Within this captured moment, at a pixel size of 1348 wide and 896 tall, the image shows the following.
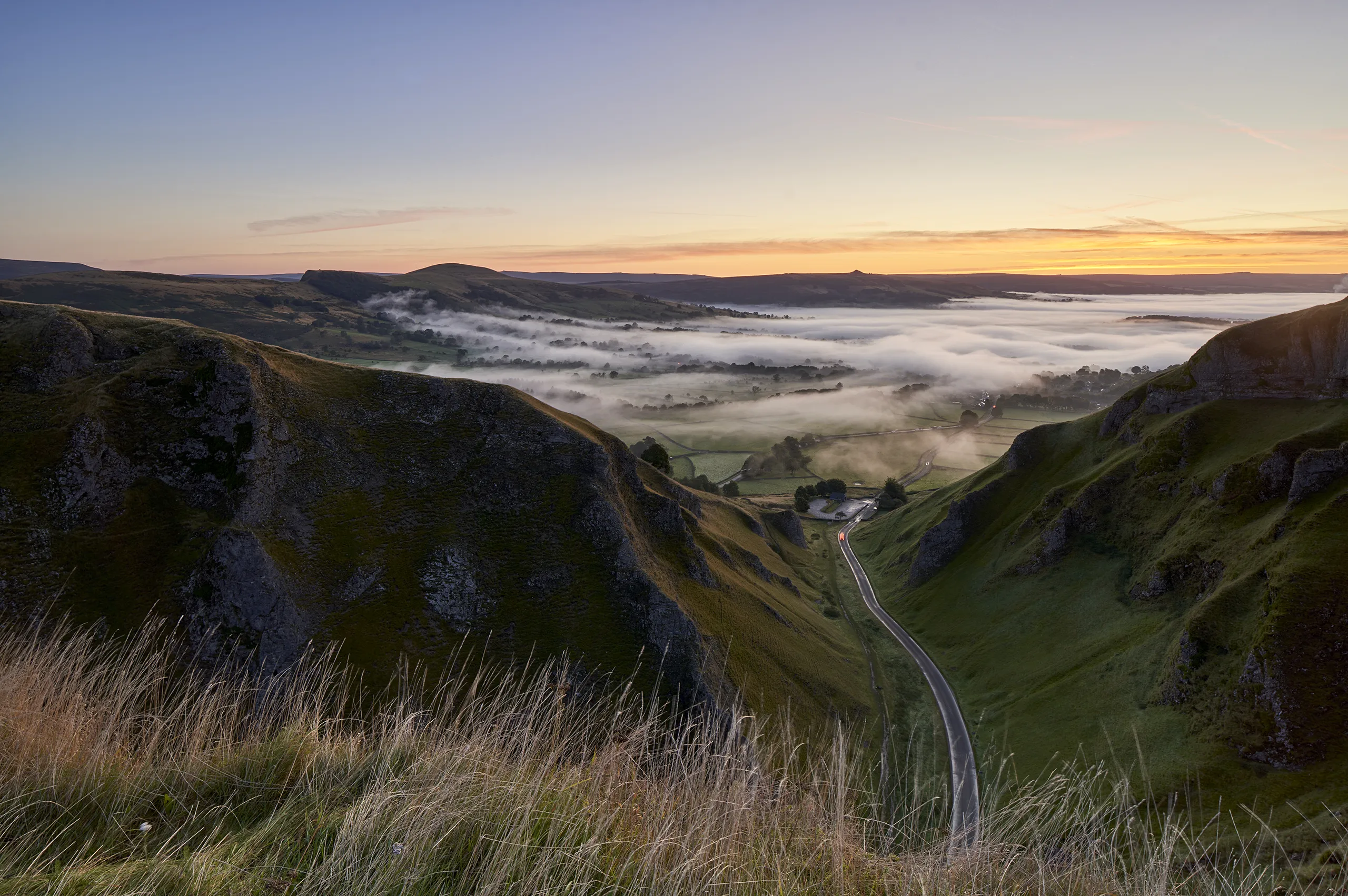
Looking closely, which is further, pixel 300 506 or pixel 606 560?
pixel 606 560

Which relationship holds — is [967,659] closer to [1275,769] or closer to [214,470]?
[1275,769]

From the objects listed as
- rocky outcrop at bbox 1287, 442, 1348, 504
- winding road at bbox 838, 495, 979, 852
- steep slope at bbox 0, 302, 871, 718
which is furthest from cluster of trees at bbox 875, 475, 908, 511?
steep slope at bbox 0, 302, 871, 718

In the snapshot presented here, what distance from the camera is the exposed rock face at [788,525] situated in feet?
426

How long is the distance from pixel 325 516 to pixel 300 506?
2242mm

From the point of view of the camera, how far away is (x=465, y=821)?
764cm

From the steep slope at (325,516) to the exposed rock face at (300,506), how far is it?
0.16 meters

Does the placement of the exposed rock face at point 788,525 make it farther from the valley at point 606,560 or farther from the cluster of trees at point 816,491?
the cluster of trees at point 816,491

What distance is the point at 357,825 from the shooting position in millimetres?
7098

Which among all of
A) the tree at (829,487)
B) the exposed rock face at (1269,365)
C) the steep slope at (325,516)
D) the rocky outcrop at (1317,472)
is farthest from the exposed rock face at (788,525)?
the rocky outcrop at (1317,472)

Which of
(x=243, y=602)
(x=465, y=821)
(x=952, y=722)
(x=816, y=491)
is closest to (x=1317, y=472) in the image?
(x=952, y=722)

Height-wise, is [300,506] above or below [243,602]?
above

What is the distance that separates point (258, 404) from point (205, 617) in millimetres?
19653

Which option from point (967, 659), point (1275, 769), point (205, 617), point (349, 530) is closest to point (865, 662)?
point (967, 659)

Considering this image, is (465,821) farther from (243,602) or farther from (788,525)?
(788,525)
